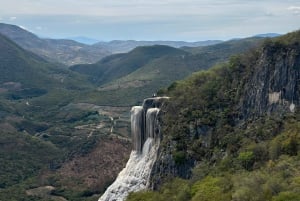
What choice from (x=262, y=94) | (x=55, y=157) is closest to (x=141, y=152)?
(x=262, y=94)

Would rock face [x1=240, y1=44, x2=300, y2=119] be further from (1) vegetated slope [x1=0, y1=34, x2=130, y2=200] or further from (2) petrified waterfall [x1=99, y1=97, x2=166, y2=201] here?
(1) vegetated slope [x1=0, y1=34, x2=130, y2=200]

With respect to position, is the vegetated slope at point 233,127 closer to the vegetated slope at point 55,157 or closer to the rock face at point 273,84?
the rock face at point 273,84

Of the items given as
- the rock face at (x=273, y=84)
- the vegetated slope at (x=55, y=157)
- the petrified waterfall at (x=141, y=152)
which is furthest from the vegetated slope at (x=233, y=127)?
the vegetated slope at (x=55, y=157)

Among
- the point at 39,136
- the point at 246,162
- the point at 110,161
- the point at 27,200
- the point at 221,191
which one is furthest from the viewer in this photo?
the point at 39,136

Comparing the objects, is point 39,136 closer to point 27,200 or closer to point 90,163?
point 90,163

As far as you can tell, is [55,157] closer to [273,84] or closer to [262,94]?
[262,94]

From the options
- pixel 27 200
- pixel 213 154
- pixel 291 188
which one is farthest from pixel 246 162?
pixel 27 200

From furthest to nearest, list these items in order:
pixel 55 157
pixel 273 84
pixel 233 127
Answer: pixel 55 157 → pixel 233 127 → pixel 273 84
